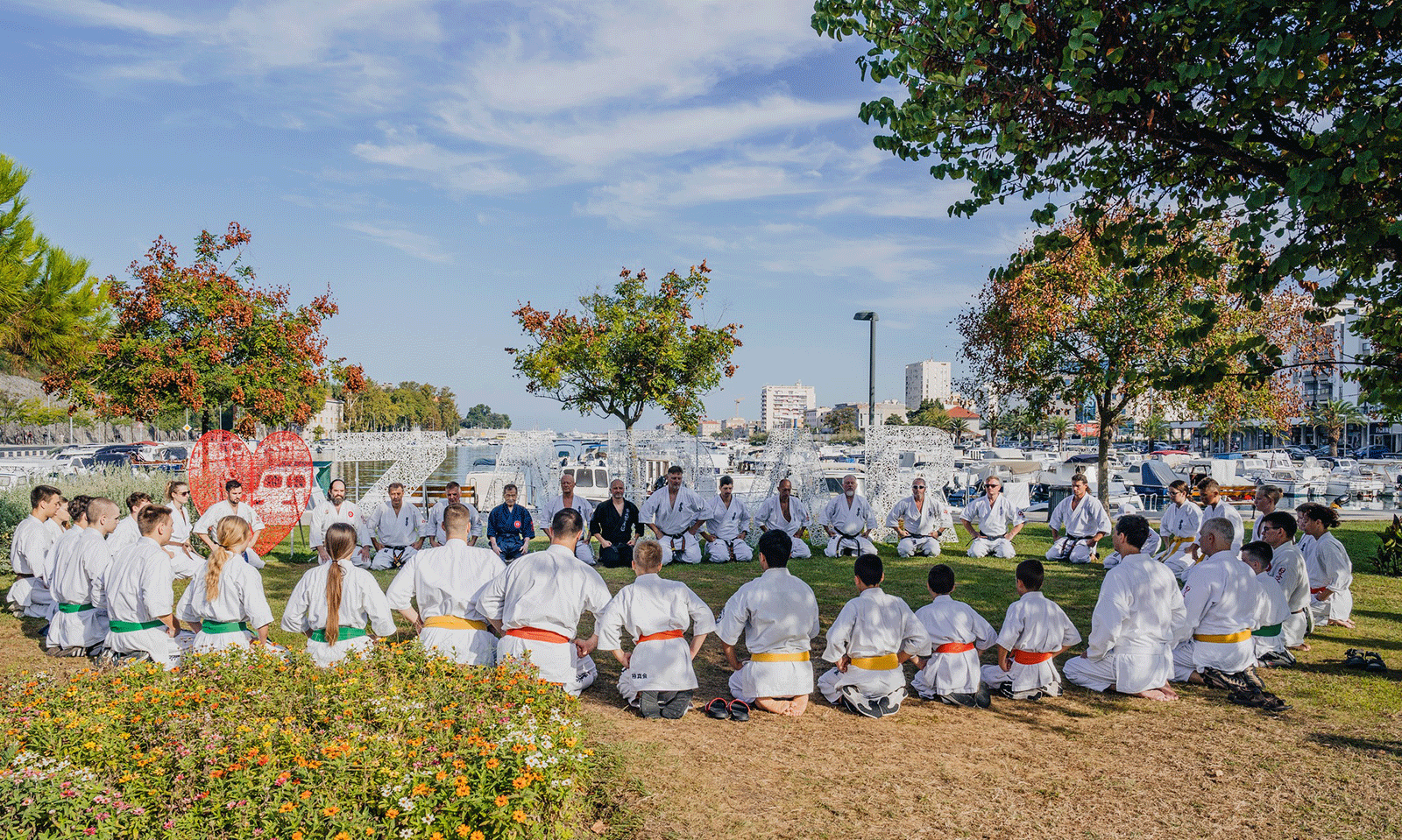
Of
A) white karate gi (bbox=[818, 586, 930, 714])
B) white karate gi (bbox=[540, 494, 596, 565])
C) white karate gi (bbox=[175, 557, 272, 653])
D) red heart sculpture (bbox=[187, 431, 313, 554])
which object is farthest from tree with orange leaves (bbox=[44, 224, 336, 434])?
white karate gi (bbox=[818, 586, 930, 714])

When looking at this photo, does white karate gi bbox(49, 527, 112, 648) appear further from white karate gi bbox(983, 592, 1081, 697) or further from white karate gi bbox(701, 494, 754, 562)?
white karate gi bbox(701, 494, 754, 562)

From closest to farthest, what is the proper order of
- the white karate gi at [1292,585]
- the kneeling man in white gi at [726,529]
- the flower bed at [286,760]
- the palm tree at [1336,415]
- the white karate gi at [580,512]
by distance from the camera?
1. the flower bed at [286,760]
2. the white karate gi at [1292,585]
3. the white karate gi at [580,512]
4. the kneeling man in white gi at [726,529]
5. the palm tree at [1336,415]

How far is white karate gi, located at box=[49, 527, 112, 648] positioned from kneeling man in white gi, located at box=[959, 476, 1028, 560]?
11.9 meters

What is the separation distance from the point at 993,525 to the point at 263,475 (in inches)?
487

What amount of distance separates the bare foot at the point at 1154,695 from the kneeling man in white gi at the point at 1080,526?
7.07 metres

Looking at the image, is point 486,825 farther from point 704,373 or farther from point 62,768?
point 704,373

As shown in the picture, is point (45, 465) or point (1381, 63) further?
point (45, 465)

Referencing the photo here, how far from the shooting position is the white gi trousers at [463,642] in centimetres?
642

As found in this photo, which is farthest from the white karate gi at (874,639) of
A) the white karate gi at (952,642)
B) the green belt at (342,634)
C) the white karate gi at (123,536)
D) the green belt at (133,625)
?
the white karate gi at (123,536)

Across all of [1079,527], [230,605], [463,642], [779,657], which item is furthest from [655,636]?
[1079,527]

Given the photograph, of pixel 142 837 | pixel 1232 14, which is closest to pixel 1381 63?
pixel 1232 14

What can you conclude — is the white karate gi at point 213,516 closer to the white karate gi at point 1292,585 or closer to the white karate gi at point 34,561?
the white karate gi at point 34,561

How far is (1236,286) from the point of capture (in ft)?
19.4

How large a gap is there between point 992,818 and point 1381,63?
5.96 meters
